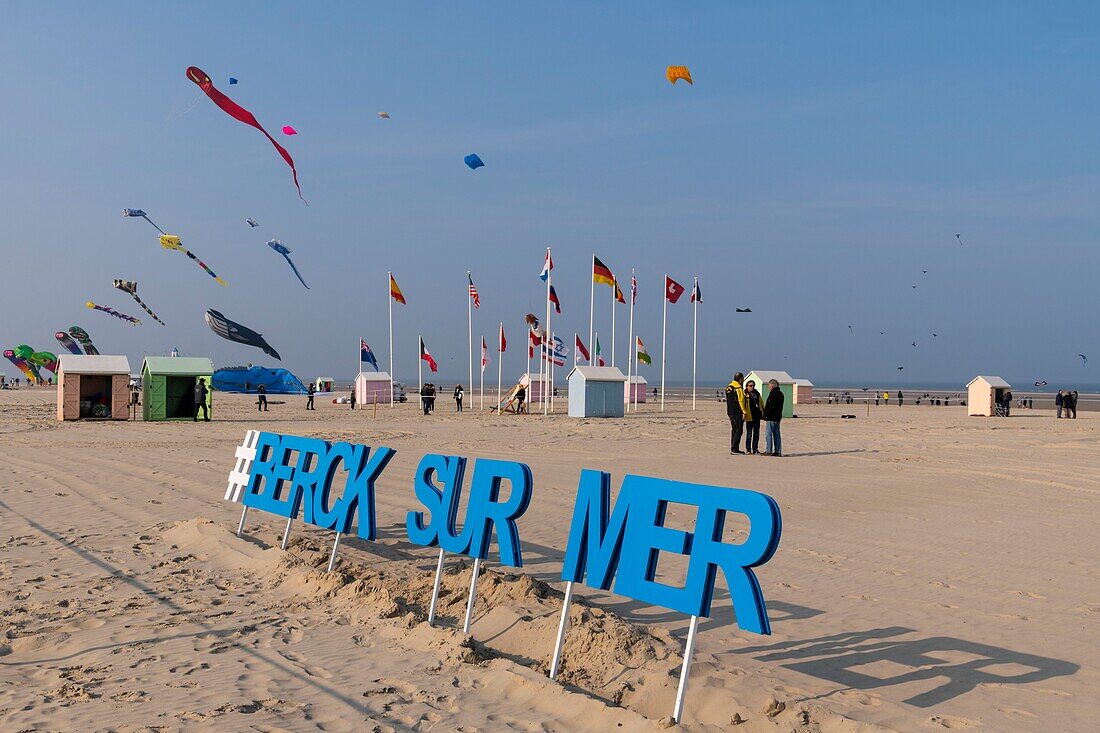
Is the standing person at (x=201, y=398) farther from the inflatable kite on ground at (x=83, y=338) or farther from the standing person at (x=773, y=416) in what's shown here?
the inflatable kite on ground at (x=83, y=338)

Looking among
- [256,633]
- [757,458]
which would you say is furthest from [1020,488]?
[256,633]

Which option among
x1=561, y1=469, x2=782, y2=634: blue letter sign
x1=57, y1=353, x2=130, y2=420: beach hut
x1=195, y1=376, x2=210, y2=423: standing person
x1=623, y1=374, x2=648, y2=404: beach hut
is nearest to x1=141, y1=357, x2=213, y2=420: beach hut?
x1=195, y1=376, x2=210, y2=423: standing person

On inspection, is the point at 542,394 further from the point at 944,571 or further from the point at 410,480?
the point at 944,571

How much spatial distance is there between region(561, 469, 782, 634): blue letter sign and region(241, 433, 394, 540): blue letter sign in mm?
2514

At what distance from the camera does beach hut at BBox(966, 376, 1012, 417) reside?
4266 cm

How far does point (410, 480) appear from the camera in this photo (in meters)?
15.1

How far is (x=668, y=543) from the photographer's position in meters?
5.36

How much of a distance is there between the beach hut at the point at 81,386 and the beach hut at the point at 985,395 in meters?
36.9

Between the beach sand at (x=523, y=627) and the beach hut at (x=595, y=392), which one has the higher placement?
the beach hut at (x=595, y=392)

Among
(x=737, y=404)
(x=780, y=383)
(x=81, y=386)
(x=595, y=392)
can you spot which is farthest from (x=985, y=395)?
(x=81, y=386)

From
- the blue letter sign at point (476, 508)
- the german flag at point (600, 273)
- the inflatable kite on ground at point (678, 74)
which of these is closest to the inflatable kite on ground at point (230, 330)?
the german flag at point (600, 273)

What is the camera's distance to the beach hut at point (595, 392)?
3597 centimetres

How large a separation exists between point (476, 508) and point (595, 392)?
1166 inches

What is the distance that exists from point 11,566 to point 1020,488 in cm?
1402
